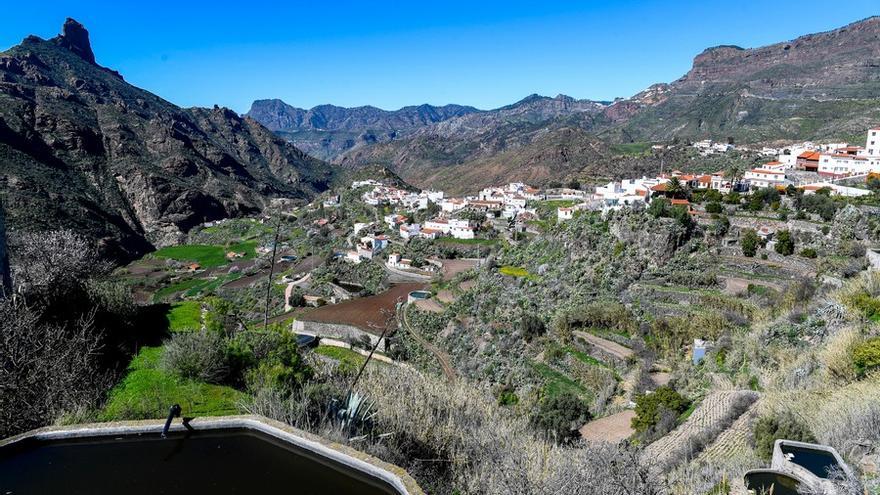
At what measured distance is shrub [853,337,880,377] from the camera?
28.5 feet

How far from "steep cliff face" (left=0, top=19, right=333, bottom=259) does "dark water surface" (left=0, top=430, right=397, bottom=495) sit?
1923 inches

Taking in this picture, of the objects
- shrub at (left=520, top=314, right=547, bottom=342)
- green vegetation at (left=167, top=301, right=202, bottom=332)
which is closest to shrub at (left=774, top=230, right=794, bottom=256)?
shrub at (left=520, top=314, right=547, bottom=342)

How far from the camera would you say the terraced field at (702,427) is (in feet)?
29.8

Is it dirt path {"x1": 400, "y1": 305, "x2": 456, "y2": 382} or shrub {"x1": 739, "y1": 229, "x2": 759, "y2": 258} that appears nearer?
shrub {"x1": 739, "y1": 229, "x2": 759, "y2": 258}

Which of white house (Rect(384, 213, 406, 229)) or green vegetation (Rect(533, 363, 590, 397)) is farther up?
white house (Rect(384, 213, 406, 229))

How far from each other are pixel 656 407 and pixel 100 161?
79.7 m

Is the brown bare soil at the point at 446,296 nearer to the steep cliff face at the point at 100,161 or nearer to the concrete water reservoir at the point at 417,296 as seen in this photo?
the concrete water reservoir at the point at 417,296

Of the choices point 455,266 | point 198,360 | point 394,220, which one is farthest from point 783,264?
point 394,220

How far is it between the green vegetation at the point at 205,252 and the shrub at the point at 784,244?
47.2m

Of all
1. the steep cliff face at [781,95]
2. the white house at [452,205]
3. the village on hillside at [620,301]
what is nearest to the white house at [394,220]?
the white house at [452,205]

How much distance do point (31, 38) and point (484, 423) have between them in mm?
126176

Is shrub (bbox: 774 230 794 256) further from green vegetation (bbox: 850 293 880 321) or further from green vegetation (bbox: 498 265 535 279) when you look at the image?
green vegetation (bbox: 498 265 535 279)

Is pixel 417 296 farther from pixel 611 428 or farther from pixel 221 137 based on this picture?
pixel 221 137

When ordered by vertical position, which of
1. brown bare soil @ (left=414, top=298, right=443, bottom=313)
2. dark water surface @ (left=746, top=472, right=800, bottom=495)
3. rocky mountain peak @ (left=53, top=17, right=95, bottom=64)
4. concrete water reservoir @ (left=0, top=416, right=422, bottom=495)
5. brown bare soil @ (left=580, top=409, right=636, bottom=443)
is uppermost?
rocky mountain peak @ (left=53, top=17, right=95, bottom=64)
